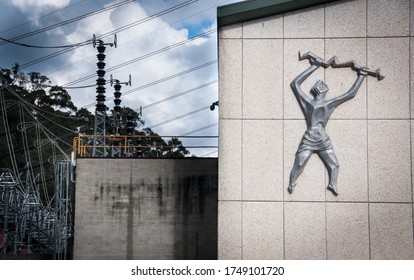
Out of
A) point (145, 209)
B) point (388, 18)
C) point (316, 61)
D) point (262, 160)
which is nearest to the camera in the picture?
point (262, 160)

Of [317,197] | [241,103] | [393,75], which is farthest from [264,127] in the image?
[393,75]

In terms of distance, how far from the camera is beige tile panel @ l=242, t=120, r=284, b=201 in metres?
18.2

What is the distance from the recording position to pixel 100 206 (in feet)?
79.6

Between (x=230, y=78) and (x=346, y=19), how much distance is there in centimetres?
298

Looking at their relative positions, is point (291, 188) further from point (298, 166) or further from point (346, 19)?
point (346, 19)

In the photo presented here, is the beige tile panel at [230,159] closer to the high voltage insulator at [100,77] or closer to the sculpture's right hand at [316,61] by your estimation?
the sculpture's right hand at [316,61]

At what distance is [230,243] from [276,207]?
1.30 meters

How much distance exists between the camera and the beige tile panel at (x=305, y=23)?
1862cm

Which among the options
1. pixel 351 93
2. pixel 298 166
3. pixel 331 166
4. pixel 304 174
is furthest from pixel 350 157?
pixel 351 93

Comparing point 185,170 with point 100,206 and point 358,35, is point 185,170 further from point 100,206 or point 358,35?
point 358,35

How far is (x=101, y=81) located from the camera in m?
37.6

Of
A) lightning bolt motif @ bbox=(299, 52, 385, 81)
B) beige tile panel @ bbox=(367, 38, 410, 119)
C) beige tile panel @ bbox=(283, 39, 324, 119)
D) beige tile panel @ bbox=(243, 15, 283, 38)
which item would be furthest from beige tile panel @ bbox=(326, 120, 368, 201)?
beige tile panel @ bbox=(243, 15, 283, 38)

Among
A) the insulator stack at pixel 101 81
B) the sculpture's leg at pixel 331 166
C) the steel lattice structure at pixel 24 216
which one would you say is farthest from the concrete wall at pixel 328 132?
the insulator stack at pixel 101 81

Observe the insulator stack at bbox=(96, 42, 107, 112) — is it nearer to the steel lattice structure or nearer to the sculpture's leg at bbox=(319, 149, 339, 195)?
the steel lattice structure
